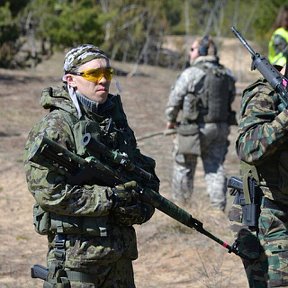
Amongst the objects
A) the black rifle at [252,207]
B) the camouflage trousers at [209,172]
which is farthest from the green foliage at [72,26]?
the black rifle at [252,207]

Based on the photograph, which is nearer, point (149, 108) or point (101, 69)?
point (101, 69)

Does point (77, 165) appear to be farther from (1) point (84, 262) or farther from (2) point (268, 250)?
(2) point (268, 250)

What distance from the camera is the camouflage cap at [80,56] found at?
3744 millimetres

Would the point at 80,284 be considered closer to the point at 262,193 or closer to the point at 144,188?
the point at 144,188

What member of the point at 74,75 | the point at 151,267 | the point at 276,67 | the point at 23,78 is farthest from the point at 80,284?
the point at 23,78

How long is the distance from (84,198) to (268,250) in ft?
3.36

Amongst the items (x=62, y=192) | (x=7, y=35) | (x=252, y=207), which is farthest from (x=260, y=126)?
(x=7, y=35)

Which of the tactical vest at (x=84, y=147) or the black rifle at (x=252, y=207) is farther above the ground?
the tactical vest at (x=84, y=147)

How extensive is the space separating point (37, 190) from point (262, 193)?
116 centimetres

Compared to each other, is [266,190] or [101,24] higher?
[266,190]

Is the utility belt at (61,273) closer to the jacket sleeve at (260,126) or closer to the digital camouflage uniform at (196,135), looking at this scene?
the jacket sleeve at (260,126)

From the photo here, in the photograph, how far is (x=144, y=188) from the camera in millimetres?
3732

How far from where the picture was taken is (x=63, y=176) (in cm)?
358

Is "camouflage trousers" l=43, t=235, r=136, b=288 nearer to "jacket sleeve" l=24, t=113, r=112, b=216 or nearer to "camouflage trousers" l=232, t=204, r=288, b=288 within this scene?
"jacket sleeve" l=24, t=113, r=112, b=216
